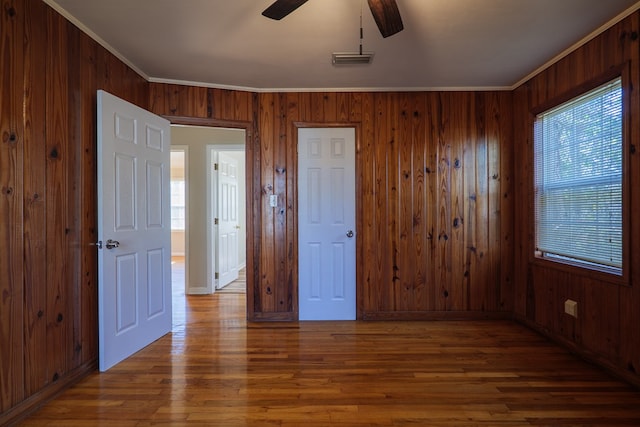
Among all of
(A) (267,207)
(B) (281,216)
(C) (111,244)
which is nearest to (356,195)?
(B) (281,216)

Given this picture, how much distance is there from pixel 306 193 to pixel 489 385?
7.46ft

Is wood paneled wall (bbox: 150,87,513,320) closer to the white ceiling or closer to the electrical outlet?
the white ceiling

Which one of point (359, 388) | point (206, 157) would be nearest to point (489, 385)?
point (359, 388)

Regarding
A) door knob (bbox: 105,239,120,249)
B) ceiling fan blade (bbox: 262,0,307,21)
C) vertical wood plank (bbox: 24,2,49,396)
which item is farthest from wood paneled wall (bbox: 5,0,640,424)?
ceiling fan blade (bbox: 262,0,307,21)

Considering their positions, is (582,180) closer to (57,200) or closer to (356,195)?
(356,195)

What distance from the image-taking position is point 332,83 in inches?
136

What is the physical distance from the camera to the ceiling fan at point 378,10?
1.72 m

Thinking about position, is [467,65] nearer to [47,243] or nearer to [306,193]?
[306,193]

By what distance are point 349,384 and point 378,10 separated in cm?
220

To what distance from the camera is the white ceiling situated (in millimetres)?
2189

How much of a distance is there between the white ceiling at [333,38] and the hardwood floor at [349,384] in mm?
2387

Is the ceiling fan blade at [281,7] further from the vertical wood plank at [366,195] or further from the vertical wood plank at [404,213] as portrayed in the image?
the vertical wood plank at [404,213]

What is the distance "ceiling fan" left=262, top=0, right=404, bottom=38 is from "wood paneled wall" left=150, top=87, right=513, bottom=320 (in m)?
1.77

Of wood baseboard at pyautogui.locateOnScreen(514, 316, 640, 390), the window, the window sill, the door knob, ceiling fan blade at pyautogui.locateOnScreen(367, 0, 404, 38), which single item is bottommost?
wood baseboard at pyautogui.locateOnScreen(514, 316, 640, 390)
